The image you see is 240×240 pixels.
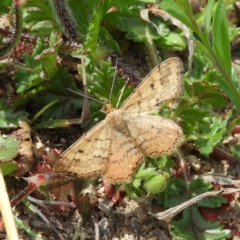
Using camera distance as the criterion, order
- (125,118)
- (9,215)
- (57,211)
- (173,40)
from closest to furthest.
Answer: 1. (9,215)
2. (125,118)
3. (57,211)
4. (173,40)

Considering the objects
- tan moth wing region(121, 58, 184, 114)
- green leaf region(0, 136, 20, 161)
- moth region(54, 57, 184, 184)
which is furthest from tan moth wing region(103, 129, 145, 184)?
green leaf region(0, 136, 20, 161)

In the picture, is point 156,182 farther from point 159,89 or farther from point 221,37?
point 221,37

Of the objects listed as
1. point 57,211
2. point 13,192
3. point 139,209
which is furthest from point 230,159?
point 13,192

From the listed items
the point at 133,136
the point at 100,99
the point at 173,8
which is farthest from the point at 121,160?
the point at 173,8

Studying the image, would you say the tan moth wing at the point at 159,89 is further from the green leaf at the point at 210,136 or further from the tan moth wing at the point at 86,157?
the green leaf at the point at 210,136

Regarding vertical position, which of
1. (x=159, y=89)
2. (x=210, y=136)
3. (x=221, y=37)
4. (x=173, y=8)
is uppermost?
(x=173, y=8)

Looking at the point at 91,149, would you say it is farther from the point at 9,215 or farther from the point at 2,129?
the point at 2,129

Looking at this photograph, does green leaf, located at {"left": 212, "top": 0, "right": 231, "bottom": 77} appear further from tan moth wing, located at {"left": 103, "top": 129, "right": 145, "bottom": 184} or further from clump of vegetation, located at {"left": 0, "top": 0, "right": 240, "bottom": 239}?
tan moth wing, located at {"left": 103, "top": 129, "right": 145, "bottom": 184}
